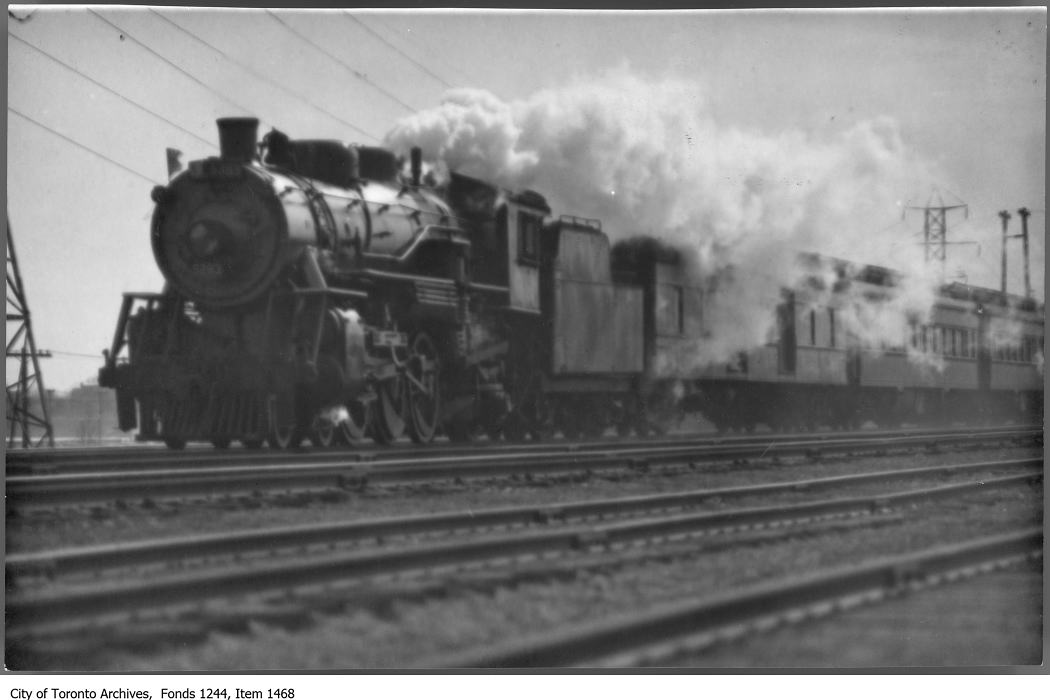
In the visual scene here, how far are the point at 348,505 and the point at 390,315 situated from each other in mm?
5239

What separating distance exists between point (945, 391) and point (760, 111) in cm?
1469

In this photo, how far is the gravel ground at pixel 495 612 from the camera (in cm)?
502

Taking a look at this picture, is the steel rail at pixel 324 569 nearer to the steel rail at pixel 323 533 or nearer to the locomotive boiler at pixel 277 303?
the steel rail at pixel 323 533

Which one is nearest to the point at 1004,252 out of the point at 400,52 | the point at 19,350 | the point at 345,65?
the point at 400,52

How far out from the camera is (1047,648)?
6547mm

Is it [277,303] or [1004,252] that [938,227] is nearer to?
[1004,252]

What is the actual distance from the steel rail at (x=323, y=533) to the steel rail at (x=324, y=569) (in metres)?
0.23

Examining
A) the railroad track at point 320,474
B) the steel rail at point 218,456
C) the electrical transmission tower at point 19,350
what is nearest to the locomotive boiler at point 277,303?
the steel rail at point 218,456

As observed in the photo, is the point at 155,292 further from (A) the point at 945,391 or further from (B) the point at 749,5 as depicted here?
(A) the point at 945,391

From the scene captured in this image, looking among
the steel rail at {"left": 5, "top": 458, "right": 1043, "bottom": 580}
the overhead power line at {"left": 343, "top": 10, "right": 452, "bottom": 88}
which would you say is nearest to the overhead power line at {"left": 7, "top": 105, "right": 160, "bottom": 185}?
the overhead power line at {"left": 343, "top": 10, "right": 452, "bottom": 88}

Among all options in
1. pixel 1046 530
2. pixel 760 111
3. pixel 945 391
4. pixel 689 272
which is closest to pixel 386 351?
pixel 689 272

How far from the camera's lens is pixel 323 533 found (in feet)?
21.9

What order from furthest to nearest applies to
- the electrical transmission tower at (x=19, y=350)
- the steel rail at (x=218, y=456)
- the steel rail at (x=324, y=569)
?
Result: the steel rail at (x=218, y=456)
the electrical transmission tower at (x=19, y=350)
the steel rail at (x=324, y=569)

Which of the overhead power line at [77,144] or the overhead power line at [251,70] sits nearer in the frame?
the overhead power line at [77,144]
